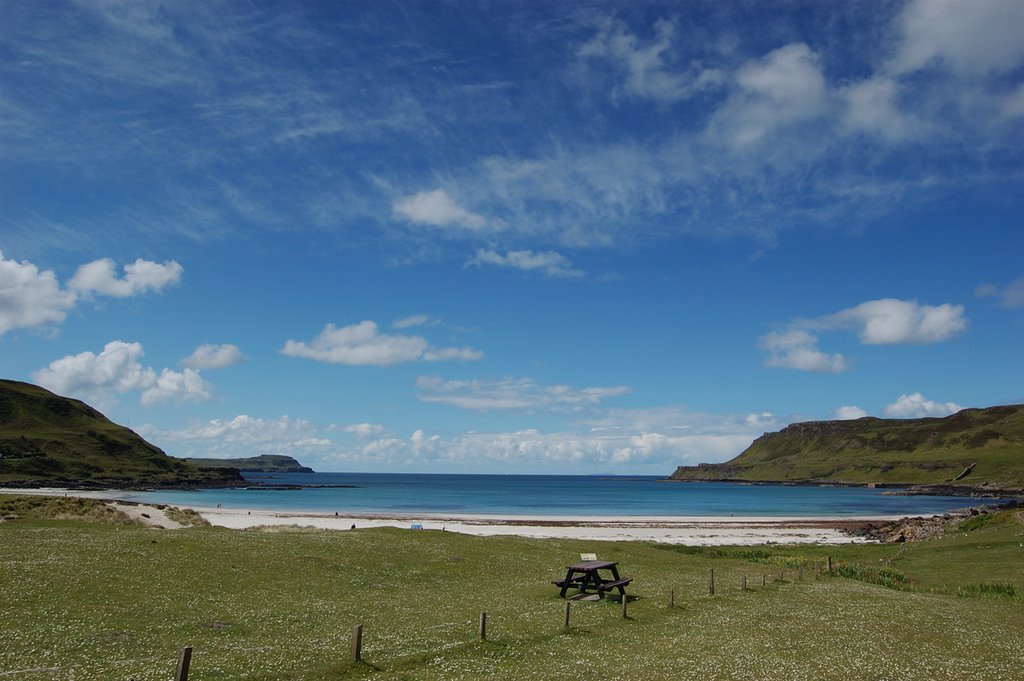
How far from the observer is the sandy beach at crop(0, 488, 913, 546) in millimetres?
96688

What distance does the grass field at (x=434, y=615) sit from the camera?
22.0 m

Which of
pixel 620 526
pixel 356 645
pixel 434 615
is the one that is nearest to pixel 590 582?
pixel 434 615

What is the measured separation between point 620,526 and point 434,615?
94.7 metres

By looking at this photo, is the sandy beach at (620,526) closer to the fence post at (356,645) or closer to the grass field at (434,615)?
the grass field at (434,615)

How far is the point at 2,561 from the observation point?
1284 inches

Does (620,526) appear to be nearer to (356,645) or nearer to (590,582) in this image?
(590,582)

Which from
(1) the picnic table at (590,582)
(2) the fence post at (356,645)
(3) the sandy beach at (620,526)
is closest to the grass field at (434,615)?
(2) the fence post at (356,645)

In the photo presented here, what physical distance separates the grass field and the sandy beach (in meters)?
38.6

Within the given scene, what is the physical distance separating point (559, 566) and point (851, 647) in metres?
26.5

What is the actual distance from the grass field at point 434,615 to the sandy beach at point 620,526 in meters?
38.6

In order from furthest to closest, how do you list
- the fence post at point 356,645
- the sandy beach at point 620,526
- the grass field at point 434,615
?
the sandy beach at point 620,526, the grass field at point 434,615, the fence post at point 356,645

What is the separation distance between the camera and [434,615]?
30875 mm

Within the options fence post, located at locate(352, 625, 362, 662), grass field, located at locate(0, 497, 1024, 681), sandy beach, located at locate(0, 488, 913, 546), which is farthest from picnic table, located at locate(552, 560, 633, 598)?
sandy beach, located at locate(0, 488, 913, 546)

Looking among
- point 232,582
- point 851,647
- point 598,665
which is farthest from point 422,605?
point 851,647
